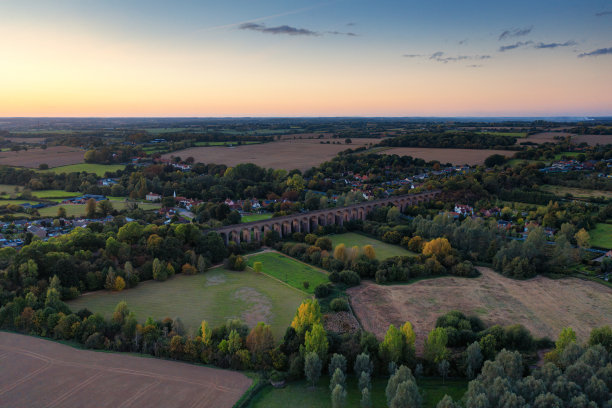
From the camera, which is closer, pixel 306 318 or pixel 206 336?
pixel 206 336

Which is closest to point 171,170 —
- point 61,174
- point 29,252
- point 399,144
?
point 61,174

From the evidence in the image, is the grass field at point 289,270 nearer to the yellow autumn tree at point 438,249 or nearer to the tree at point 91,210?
the yellow autumn tree at point 438,249

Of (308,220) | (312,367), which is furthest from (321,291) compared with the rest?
(308,220)

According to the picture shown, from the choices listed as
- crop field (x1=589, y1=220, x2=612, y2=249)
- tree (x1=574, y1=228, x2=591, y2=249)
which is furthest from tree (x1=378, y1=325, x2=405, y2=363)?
crop field (x1=589, y1=220, x2=612, y2=249)

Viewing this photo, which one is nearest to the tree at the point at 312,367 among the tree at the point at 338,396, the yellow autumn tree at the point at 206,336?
the tree at the point at 338,396

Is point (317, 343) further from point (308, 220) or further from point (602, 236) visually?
point (602, 236)

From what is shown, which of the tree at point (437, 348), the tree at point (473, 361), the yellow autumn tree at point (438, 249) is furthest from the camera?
the yellow autumn tree at point (438, 249)

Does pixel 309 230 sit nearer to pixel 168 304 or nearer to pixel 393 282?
pixel 393 282
